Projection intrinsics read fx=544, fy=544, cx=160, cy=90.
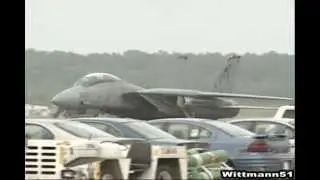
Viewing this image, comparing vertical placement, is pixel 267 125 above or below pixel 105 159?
above

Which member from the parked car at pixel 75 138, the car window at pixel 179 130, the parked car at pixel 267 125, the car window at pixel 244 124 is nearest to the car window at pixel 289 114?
the parked car at pixel 267 125

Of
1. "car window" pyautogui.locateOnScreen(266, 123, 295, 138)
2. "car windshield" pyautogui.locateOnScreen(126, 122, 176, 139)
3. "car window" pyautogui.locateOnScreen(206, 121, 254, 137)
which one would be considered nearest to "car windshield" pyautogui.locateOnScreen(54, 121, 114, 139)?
"car windshield" pyautogui.locateOnScreen(126, 122, 176, 139)

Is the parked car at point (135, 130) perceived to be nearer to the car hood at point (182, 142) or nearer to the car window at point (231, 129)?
the car hood at point (182, 142)

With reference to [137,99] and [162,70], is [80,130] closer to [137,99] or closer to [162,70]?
[137,99]

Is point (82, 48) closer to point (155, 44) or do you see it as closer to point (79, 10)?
point (79, 10)

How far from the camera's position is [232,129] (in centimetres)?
265

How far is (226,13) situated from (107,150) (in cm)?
88

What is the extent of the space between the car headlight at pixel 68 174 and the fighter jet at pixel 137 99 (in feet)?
0.92

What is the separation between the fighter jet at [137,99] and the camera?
2.62 meters

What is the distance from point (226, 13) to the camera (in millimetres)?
2646

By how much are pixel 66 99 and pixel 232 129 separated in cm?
82

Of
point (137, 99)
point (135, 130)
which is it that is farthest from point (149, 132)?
point (137, 99)
